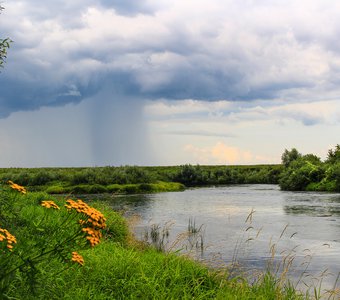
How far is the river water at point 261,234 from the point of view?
46.7ft

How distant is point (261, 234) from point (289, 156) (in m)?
50.0

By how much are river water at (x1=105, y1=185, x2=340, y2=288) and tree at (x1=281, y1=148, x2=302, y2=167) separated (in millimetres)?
32662

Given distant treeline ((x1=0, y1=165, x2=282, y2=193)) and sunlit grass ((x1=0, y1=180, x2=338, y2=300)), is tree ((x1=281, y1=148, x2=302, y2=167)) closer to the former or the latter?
distant treeline ((x1=0, y1=165, x2=282, y2=193))

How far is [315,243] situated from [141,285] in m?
12.3

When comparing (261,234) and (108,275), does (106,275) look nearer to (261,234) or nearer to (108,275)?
(108,275)

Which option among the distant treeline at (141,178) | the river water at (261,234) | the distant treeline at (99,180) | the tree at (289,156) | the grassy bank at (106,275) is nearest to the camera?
the grassy bank at (106,275)

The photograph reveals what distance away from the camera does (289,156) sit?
69.8 meters

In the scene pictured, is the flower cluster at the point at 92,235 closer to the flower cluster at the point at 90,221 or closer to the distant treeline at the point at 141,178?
the flower cluster at the point at 90,221

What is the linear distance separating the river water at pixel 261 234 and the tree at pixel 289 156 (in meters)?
32.7

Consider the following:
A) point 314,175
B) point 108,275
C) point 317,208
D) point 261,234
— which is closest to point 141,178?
point 314,175

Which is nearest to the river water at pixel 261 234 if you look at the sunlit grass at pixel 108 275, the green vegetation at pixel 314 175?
the sunlit grass at pixel 108 275

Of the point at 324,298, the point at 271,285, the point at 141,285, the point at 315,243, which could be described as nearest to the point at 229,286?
the point at 271,285

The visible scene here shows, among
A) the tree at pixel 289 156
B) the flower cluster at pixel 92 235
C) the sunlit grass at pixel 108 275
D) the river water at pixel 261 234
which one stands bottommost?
the river water at pixel 261 234

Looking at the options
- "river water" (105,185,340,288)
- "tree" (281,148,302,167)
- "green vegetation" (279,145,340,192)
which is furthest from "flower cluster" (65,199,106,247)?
"tree" (281,148,302,167)
